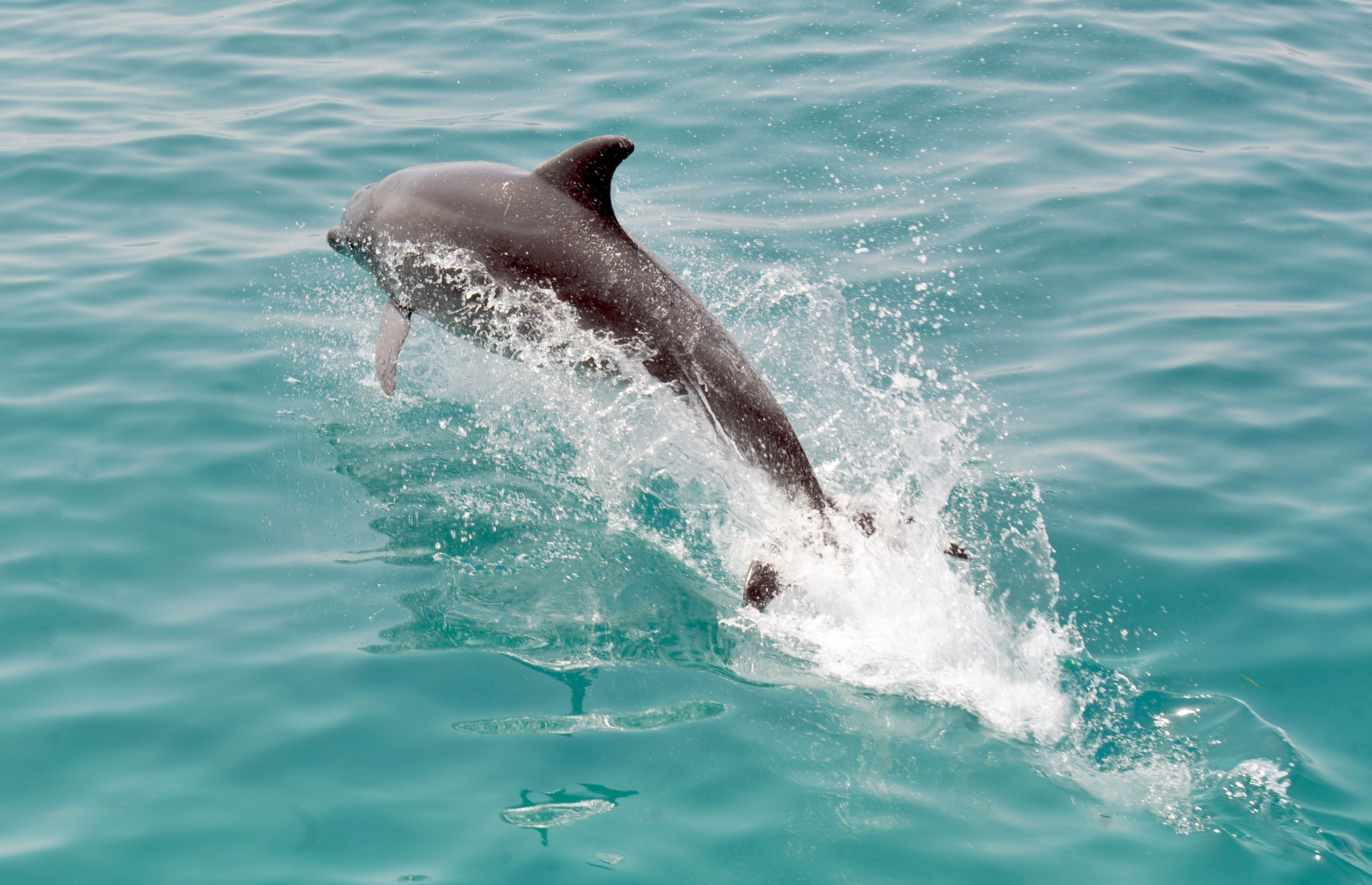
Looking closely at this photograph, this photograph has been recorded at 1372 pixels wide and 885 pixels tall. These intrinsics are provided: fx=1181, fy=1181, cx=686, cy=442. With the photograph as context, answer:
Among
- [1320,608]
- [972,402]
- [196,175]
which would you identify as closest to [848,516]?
[972,402]

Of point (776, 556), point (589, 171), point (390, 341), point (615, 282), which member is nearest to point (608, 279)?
point (615, 282)

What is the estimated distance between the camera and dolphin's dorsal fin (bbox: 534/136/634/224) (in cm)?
686

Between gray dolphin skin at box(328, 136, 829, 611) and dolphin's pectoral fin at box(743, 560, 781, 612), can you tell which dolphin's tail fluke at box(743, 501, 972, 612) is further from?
gray dolphin skin at box(328, 136, 829, 611)

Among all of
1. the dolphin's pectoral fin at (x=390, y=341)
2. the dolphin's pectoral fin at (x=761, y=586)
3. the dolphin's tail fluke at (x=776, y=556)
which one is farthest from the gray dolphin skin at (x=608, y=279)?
the dolphin's pectoral fin at (x=761, y=586)

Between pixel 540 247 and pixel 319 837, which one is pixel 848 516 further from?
pixel 319 837

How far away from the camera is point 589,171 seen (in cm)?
700

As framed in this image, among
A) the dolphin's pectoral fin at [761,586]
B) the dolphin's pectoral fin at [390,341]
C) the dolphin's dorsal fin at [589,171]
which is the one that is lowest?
the dolphin's pectoral fin at [761,586]

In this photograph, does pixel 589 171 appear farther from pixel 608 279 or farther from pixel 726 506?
pixel 726 506

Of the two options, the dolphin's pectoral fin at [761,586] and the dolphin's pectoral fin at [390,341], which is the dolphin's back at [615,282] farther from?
the dolphin's pectoral fin at [390,341]

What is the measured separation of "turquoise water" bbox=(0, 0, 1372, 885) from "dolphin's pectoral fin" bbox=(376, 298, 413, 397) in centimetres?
42

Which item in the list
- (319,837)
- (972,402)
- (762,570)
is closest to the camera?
(319,837)

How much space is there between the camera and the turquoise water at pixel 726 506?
5012 mm

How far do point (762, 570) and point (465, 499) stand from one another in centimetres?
202

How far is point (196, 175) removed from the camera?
1167cm
